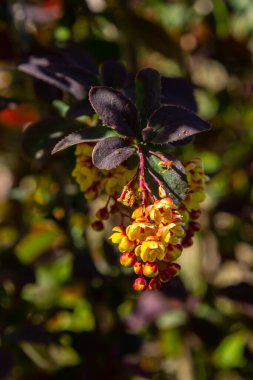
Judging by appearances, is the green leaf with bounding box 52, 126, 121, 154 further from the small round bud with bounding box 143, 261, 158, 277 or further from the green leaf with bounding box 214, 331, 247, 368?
the green leaf with bounding box 214, 331, 247, 368

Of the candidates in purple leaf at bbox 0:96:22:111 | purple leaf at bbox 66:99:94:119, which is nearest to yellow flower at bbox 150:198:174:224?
purple leaf at bbox 66:99:94:119

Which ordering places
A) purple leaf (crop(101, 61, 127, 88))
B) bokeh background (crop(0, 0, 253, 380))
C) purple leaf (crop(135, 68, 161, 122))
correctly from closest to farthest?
purple leaf (crop(135, 68, 161, 122))
purple leaf (crop(101, 61, 127, 88))
bokeh background (crop(0, 0, 253, 380))

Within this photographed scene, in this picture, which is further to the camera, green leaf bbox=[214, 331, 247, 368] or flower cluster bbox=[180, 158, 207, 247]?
green leaf bbox=[214, 331, 247, 368]

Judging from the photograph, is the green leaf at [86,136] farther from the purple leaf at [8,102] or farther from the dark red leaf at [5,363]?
the dark red leaf at [5,363]

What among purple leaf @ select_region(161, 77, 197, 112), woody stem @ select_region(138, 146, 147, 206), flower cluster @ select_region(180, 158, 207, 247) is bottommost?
flower cluster @ select_region(180, 158, 207, 247)

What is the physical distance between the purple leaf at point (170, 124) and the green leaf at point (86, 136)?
0.17 ft

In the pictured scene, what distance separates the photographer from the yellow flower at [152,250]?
764mm

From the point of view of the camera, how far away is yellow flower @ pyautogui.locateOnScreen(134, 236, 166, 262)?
0.76 metres

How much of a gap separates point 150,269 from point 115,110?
0.22 metres

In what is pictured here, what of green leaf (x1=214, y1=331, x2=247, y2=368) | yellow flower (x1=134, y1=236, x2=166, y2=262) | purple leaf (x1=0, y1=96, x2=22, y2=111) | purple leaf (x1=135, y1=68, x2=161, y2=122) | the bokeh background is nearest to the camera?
yellow flower (x1=134, y1=236, x2=166, y2=262)

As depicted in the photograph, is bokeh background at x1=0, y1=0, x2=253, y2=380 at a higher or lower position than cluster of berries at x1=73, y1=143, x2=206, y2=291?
lower

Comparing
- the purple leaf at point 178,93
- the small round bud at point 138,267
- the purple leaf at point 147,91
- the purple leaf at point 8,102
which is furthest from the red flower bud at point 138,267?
the purple leaf at point 8,102

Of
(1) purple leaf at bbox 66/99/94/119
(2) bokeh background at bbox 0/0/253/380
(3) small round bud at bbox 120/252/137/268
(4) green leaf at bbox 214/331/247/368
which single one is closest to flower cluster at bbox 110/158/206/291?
Result: (3) small round bud at bbox 120/252/137/268

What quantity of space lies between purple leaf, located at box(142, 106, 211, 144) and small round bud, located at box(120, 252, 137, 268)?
0.16 meters
